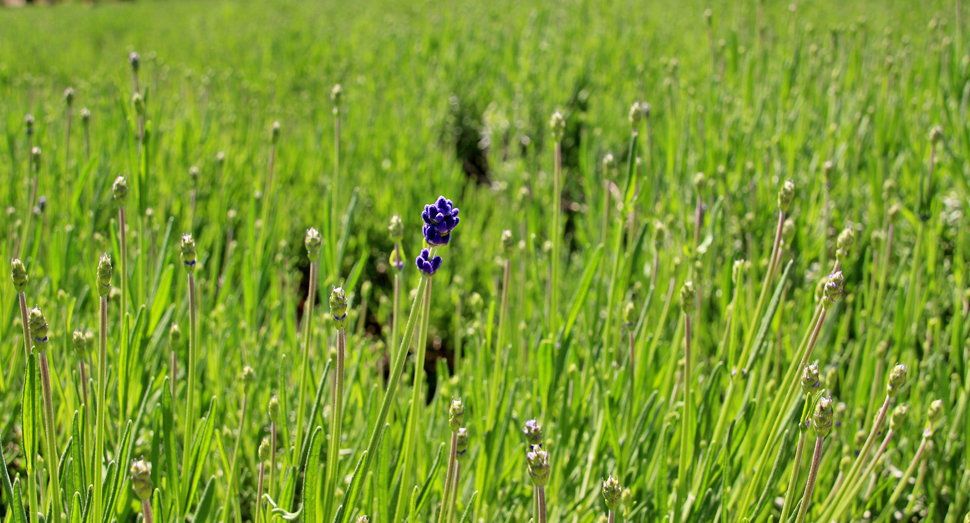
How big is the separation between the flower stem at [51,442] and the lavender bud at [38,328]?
0.02 metres

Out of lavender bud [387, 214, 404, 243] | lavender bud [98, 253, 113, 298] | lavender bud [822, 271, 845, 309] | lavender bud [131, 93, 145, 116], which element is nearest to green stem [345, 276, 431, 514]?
lavender bud [387, 214, 404, 243]

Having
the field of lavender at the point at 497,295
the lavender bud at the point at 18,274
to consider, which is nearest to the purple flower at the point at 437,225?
the field of lavender at the point at 497,295

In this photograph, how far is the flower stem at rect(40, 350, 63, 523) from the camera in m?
0.75

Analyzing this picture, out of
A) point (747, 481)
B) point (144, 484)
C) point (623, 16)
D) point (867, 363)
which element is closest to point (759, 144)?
point (867, 363)

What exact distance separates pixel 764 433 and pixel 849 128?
1.54m

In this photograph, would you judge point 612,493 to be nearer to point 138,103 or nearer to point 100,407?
point 100,407

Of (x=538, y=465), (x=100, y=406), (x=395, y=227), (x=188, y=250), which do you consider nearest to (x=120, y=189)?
(x=188, y=250)

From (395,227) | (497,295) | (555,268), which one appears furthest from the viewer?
(497,295)

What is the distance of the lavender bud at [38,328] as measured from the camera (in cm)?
72

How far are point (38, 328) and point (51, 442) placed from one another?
0.17 meters

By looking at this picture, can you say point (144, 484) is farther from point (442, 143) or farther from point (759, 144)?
point (442, 143)

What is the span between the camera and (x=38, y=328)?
2.37ft

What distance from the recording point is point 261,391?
1359 millimetres

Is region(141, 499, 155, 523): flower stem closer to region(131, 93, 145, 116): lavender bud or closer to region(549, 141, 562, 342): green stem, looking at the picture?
region(549, 141, 562, 342): green stem
